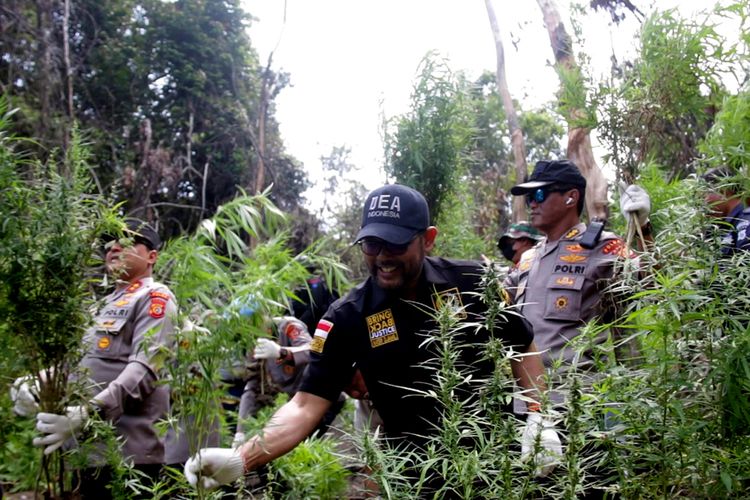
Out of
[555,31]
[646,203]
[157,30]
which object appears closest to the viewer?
[646,203]

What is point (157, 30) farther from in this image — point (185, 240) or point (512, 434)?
point (512, 434)

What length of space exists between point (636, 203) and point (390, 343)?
1.17m

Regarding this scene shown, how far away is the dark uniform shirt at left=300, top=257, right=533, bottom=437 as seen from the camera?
2443 mm

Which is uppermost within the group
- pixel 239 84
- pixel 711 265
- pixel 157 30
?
pixel 157 30

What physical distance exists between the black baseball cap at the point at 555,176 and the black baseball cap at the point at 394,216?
1.12 m

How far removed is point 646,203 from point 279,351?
8.27 ft

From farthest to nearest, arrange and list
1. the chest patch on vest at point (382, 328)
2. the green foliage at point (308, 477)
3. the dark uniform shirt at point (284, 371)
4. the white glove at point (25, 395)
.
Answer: the dark uniform shirt at point (284, 371), the green foliage at point (308, 477), the white glove at point (25, 395), the chest patch on vest at point (382, 328)

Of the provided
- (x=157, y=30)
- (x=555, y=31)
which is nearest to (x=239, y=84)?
(x=157, y=30)

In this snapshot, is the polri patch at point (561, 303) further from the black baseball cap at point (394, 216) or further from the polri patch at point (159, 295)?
the polri patch at point (159, 295)

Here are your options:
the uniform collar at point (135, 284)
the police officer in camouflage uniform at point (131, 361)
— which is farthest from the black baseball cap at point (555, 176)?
the uniform collar at point (135, 284)

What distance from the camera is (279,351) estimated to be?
4508 mm

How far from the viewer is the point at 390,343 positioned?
8.14 ft

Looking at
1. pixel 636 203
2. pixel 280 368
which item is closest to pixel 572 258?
pixel 636 203

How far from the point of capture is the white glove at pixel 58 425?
8.30 ft
